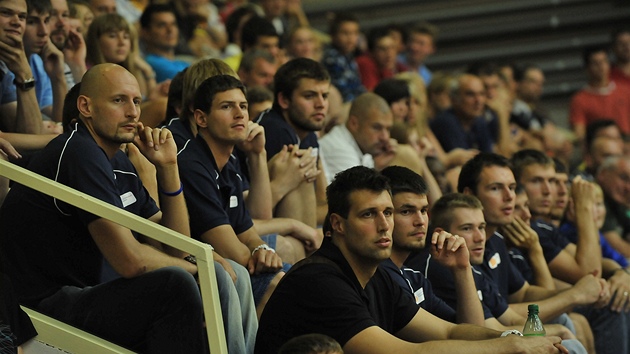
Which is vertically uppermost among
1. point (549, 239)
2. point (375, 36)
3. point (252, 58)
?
point (375, 36)

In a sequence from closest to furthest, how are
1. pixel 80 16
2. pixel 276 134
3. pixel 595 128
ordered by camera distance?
pixel 276 134 → pixel 80 16 → pixel 595 128

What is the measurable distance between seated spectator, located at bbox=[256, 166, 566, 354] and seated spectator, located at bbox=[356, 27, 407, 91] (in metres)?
6.22

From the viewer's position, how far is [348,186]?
16.0ft

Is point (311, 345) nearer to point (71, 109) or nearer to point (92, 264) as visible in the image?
point (92, 264)

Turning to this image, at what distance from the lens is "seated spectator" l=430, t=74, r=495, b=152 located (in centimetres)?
1006

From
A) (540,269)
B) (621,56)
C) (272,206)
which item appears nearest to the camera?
(272,206)

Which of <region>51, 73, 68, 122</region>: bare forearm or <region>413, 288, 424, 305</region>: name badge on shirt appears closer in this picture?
<region>413, 288, 424, 305</region>: name badge on shirt

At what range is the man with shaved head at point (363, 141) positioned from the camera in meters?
7.51

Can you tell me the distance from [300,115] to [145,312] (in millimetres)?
2586

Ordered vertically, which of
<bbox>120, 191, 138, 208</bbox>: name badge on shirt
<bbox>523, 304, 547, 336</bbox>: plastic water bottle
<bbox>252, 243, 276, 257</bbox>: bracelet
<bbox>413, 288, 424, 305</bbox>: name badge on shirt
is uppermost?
<bbox>120, 191, 138, 208</bbox>: name badge on shirt

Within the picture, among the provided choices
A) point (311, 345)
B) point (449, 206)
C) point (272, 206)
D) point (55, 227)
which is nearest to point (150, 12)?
point (272, 206)

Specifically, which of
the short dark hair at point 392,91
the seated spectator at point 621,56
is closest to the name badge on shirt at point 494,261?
the short dark hair at point 392,91

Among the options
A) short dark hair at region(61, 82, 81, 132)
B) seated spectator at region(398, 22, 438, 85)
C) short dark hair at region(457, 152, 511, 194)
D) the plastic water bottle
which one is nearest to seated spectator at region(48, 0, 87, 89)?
short dark hair at region(61, 82, 81, 132)

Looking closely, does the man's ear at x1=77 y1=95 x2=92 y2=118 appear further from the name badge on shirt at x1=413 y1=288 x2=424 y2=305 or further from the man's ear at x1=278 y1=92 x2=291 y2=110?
the man's ear at x1=278 y1=92 x2=291 y2=110
